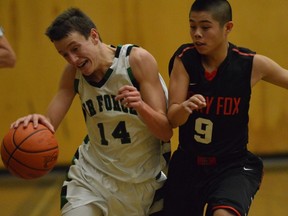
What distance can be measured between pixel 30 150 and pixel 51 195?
2246mm

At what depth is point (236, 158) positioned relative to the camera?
335 cm

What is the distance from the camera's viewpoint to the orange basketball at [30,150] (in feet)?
10.5

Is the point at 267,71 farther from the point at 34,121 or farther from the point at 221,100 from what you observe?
the point at 34,121

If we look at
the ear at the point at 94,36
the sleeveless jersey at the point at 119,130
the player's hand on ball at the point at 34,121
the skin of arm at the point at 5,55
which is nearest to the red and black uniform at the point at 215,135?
the sleeveless jersey at the point at 119,130

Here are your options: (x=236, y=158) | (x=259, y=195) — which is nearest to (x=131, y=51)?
(x=236, y=158)

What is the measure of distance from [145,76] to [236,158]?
2.42ft

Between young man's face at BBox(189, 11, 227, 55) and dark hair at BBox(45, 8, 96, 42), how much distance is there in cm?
63

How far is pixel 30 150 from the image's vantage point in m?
3.21

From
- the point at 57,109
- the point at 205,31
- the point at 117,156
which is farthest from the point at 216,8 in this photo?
the point at 57,109

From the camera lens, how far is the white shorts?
11.1 feet

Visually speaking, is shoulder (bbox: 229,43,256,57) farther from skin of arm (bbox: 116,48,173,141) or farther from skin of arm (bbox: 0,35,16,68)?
skin of arm (bbox: 0,35,16,68)

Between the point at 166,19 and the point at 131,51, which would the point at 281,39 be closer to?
the point at 166,19

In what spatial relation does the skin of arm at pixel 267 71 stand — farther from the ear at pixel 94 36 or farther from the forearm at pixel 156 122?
the ear at pixel 94 36

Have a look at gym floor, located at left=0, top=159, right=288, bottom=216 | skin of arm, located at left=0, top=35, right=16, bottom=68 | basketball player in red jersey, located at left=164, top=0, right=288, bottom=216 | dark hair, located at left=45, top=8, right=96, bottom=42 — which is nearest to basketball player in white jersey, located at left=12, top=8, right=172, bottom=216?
dark hair, located at left=45, top=8, right=96, bottom=42
